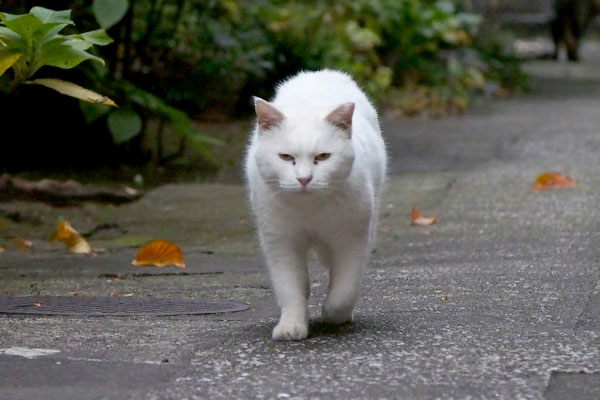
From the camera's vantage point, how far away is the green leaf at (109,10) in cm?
658

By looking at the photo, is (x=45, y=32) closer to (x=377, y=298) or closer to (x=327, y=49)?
(x=377, y=298)

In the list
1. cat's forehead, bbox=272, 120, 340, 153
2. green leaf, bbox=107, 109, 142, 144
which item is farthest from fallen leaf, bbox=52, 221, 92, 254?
cat's forehead, bbox=272, 120, 340, 153

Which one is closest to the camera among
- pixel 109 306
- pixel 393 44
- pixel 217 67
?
pixel 109 306

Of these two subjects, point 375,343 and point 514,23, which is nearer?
point 375,343

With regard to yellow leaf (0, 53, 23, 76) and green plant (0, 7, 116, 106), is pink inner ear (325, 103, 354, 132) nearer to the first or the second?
green plant (0, 7, 116, 106)

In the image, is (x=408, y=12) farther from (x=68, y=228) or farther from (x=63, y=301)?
(x=63, y=301)

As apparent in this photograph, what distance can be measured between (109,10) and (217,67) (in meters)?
2.85

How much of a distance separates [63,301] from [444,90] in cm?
844

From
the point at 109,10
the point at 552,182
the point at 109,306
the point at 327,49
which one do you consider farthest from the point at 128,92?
the point at 327,49

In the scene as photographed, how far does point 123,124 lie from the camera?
743 cm

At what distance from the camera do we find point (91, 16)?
8008 millimetres

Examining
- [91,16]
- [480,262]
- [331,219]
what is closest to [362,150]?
[331,219]

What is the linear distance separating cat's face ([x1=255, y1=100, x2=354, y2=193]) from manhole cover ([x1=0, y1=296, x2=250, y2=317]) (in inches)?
35.2

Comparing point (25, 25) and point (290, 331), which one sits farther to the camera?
point (25, 25)
